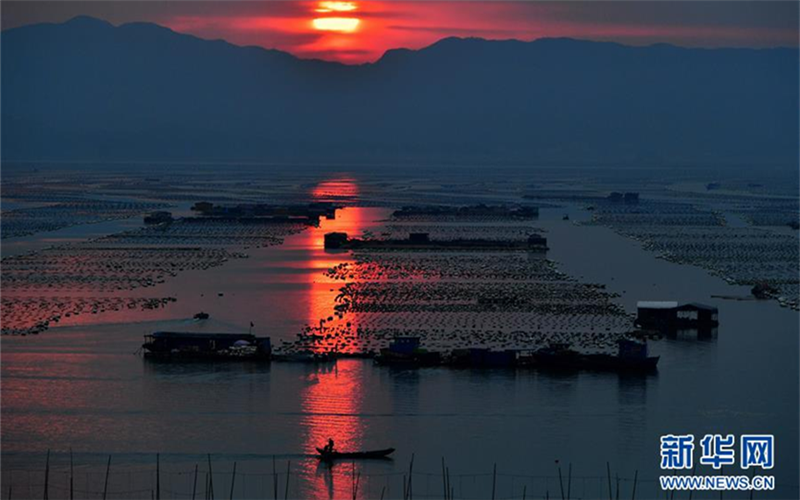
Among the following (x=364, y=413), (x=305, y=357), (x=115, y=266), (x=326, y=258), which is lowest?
(x=364, y=413)

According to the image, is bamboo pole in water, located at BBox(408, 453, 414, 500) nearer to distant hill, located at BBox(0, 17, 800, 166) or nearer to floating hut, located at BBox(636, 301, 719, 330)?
floating hut, located at BBox(636, 301, 719, 330)

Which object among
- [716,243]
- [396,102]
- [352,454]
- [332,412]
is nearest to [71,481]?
[352,454]

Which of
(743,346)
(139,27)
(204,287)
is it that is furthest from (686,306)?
(139,27)

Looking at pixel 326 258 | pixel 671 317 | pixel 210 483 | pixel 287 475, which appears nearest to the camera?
pixel 210 483

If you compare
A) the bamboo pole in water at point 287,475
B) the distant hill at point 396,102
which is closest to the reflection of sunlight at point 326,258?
the bamboo pole in water at point 287,475

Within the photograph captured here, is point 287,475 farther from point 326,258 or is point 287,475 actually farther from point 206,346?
point 326,258

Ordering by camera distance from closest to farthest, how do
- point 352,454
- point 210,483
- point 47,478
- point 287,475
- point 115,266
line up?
point 210,483, point 47,478, point 287,475, point 352,454, point 115,266

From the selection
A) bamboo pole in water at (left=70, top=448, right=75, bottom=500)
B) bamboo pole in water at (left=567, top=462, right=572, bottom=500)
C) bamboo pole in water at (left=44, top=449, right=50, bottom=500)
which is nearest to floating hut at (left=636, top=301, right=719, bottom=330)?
bamboo pole in water at (left=567, top=462, right=572, bottom=500)
